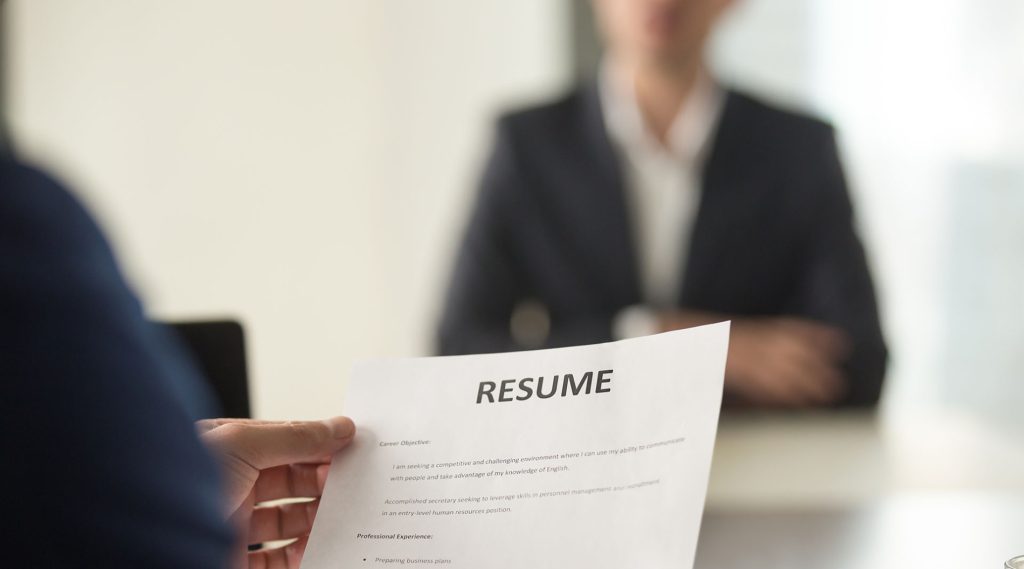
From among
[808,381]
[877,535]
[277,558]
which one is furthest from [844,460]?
[277,558]

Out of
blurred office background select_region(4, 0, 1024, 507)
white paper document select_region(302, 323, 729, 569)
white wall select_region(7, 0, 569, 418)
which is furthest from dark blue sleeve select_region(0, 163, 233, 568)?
white wall select_region(7, 0, 569, 418)

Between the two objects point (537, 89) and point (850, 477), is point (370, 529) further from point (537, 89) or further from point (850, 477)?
point (537, 89)

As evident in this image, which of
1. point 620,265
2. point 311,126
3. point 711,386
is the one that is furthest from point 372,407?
point 311,126

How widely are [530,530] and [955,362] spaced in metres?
2.27

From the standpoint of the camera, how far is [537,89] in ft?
11.0

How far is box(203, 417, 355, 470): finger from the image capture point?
0.77 meters

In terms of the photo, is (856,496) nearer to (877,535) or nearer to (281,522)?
(877,535)

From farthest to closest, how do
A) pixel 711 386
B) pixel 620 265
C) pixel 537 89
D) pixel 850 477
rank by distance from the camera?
pixel 537 89 < pixel 620 265 < pixel 850 477 < pixel 711 386

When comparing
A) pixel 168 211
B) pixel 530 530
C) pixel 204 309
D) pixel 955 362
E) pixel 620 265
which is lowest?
pixel 530 530

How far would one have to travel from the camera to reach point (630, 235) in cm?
212

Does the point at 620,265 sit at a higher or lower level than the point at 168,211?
lower

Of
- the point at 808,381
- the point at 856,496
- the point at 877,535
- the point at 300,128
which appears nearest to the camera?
the point at 877,535

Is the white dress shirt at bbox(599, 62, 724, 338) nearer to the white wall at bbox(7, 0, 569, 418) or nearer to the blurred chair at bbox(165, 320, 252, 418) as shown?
the blurred chair at bbox(165, 320, 252, 418)

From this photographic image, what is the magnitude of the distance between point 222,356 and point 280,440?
206 millimetres
